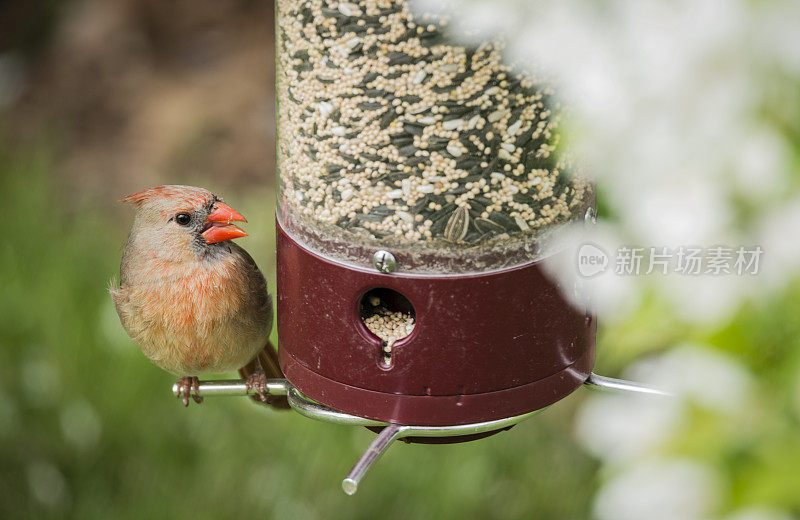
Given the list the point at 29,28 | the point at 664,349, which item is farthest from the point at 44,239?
the point at 664,349

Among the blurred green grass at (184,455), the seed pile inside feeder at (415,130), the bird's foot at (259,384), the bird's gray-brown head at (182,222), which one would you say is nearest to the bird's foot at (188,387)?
the bird's foot at (259,384)

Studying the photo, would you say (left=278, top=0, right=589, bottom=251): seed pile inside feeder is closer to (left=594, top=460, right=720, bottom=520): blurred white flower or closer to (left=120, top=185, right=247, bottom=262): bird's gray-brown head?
(left=120, top=185, right=247, bottom=262): bird's gray-brown head

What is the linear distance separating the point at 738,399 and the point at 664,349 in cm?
14

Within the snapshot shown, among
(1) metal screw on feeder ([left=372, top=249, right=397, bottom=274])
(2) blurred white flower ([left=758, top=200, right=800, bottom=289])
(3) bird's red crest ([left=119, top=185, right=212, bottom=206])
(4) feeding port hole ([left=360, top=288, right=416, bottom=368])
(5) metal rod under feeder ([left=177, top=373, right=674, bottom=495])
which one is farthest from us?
(3) bird's red crest ([left=119, top=185, right=212, bottom=206])

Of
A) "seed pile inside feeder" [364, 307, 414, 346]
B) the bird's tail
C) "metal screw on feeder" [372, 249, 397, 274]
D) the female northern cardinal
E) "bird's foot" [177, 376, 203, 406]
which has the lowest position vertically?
the bird's tail

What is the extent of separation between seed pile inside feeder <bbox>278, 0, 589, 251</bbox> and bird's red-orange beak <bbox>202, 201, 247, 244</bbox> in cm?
48

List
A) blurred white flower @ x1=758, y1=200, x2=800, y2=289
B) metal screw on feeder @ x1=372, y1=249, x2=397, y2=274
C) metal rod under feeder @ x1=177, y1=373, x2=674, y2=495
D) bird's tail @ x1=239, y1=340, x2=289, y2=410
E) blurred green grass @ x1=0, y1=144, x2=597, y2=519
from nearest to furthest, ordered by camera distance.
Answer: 1. blurred white flower @ x1=758, y1=200, x2=800, y2=289
2. metal rod under feeder @ x1=177, y1=373, x2=674, y2=495
3. metal screw on feeder @ x1=372, y1=249, x2=397, y2=274
4. bird's tail @ x1=239, y1=340, x2=289, y2=410
5. blurred green grass @ x1=0, y1=144, x2=597, y2=519

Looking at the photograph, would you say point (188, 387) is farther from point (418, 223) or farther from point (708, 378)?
point (708, 378)

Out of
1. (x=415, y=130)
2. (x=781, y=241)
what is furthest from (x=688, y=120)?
(x=415, y=130)

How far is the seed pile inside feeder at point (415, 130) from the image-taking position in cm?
226

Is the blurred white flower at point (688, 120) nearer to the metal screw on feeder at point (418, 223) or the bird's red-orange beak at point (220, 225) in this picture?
the metal screw on feeder at point (418, 223)

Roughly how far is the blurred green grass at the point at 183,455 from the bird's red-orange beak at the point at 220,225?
1844 millimetres

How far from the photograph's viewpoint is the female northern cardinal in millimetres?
2906

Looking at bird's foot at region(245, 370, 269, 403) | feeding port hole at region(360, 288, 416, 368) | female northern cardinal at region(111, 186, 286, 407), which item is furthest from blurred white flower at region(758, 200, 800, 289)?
female northern cardinal at region(111, 186, 286, 407)
